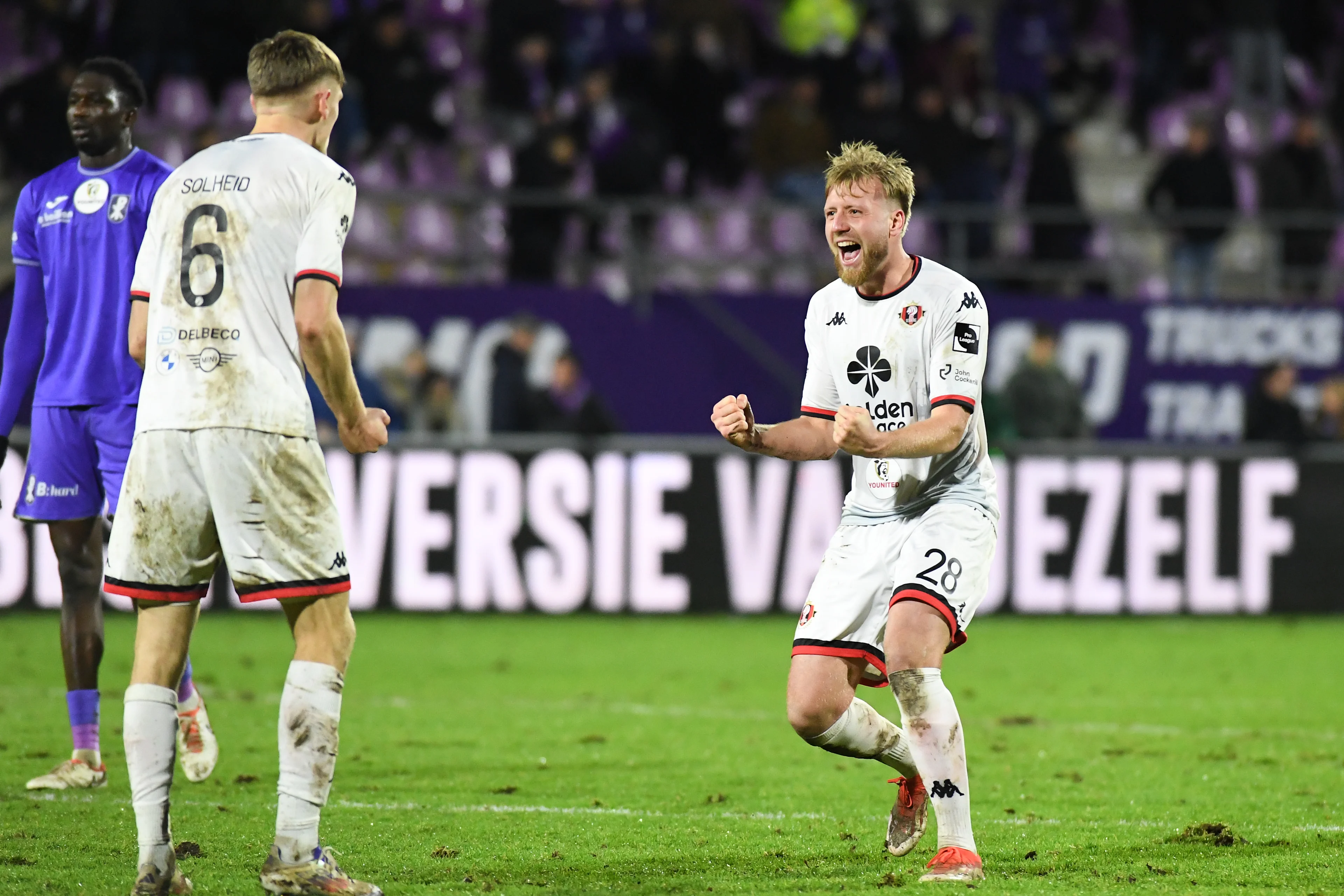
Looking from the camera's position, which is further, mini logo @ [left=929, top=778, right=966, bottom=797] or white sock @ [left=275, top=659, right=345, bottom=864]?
mini logo @ [left=929, top=778, right=966, bottom=797]

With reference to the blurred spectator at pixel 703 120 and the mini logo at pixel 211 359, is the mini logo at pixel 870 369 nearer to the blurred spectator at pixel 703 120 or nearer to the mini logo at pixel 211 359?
the mini logo at pixel 211 359

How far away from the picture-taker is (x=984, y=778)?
7.18 metres

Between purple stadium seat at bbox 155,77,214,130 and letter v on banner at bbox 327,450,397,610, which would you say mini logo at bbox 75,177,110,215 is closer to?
letter v on banner at bbox 327,450,397,610

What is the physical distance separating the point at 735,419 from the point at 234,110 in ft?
42.3

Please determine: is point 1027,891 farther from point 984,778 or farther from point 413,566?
point 413,566

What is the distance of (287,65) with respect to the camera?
15.6 feet

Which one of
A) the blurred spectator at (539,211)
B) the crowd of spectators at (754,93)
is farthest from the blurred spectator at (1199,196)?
the blurred spectator at (539,211)

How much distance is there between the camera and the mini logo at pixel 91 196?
6293 mm

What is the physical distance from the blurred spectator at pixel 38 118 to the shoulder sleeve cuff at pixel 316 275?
11379 mm

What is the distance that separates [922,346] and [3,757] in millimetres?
4251

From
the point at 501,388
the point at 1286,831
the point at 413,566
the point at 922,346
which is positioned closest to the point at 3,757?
the point at 922,346

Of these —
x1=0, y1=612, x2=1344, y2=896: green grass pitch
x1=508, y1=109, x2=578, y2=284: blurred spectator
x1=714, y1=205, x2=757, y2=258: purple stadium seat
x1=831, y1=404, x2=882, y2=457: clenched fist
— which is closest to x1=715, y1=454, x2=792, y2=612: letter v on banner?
x1=0, y1=612, x2=1344, y2=896: green grass pitch

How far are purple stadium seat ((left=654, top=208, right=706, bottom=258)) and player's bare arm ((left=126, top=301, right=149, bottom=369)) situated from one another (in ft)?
41.5

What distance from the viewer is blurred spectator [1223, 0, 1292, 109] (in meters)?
20.2
